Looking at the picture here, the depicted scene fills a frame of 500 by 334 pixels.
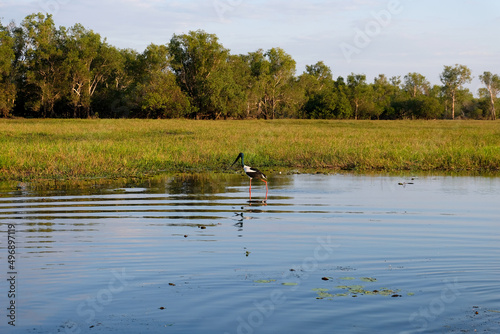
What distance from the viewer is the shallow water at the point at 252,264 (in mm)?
5980

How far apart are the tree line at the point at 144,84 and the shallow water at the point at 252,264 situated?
6055 cm

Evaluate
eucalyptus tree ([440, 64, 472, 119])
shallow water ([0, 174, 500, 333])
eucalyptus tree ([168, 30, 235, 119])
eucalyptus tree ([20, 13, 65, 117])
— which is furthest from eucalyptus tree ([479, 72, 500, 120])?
shallow water ([0, 174, 500, 333])

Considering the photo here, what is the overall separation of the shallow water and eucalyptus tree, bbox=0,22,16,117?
204ft

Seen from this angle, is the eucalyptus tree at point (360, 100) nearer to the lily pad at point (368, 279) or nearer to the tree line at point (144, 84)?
the tree line at point (144, 84)

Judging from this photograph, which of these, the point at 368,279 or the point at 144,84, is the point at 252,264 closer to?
the point at 368,279

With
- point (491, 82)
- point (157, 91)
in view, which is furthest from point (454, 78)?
point (157, 91)

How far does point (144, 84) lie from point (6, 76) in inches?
654

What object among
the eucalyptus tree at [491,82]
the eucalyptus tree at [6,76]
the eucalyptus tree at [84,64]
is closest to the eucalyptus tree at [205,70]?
the eucalyptus tree at [84,64]

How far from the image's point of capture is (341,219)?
11695 millimetres

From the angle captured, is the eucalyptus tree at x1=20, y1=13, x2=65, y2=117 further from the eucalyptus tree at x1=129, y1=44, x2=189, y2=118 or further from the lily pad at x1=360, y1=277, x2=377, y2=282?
the lily pad at x1=360, y1=277, x2=377, y2=282

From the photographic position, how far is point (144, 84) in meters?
75.8

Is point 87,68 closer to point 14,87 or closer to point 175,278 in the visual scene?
point 14,87

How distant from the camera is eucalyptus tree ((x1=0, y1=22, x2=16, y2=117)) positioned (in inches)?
2808

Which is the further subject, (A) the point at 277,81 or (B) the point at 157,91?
(A) the point at 277,81
